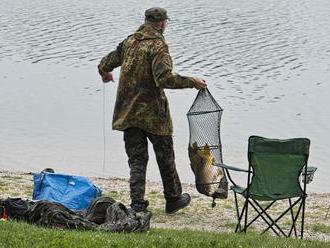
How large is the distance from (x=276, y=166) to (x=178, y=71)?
14.8m

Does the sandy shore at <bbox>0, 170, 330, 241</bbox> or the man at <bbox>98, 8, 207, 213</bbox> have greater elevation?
the man at <bbox>98, 8, 207, 213</bbox>

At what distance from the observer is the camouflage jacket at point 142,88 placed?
7990mm

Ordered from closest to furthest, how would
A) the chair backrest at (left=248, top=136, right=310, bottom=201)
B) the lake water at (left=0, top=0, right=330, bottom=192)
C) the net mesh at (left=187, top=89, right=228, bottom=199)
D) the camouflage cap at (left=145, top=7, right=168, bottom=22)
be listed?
the chair backrest at (left=248, top=136, right=310, bottom=201) < the camouflage cap at (left=145, top=7, right=168, bottom=22) < the net mesh at (left=187, top=89, right=228, bottom=199) < the lake water at (left=0, top=0, right=330, bottom=192)

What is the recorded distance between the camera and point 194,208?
9.18 m

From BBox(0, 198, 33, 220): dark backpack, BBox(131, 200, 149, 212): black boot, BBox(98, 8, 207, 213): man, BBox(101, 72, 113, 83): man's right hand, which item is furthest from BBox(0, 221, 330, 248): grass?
BBox(101, 72, 113, 83): man's right hand

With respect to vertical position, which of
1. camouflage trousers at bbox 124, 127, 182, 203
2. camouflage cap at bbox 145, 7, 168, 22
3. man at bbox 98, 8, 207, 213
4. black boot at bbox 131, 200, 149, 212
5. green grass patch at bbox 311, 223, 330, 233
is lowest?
green grass patch at bbox 311, 223, 330, 233

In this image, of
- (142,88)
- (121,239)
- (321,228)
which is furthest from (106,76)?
(121,239)

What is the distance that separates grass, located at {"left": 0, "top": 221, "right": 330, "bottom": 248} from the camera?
571 cm

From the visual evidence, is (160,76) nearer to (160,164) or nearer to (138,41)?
(138,41)

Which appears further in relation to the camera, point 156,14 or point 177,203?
point 177,203

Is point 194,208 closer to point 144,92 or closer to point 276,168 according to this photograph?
point 144,92

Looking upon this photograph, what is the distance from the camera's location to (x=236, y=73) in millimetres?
22406

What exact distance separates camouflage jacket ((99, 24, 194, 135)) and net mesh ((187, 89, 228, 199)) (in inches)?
16.9

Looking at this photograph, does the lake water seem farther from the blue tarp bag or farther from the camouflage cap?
the camouflage cap
